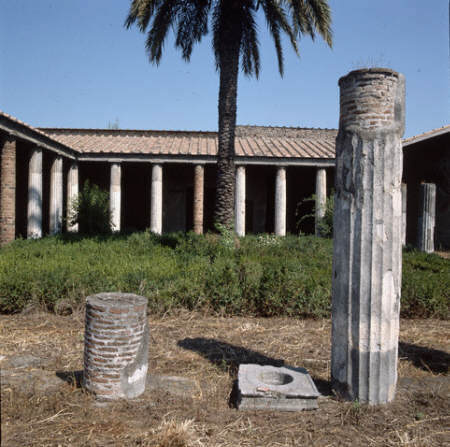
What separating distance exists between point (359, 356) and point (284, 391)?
2.19ft

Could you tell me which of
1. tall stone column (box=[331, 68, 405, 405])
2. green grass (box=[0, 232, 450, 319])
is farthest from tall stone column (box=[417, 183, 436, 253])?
tall stone column (box=[331, 68, 405, 405])

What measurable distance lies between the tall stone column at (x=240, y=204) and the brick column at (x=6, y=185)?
6.42m

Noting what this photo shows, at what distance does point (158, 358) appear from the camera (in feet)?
14.5

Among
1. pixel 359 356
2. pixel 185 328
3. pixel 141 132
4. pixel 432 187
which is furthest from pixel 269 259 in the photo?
pixel 141 132

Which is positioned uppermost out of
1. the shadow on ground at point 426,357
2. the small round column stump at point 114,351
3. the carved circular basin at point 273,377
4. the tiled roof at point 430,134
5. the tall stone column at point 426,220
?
the tiled roof at point 430,134

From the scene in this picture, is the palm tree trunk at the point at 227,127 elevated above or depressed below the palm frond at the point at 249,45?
below

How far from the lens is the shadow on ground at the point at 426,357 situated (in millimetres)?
4332

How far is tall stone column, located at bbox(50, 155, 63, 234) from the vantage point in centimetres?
1202

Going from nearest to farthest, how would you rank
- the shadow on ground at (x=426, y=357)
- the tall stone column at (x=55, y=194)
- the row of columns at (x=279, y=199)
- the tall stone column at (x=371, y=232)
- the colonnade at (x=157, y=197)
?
the tall stone column at (x=371, y=232)
the shadow on ground at (x=426, y=357)
the tall stone column at (x=55, y=194)
the colonnade at (x=157, y=197)
the row of columns at (x=279, y=199)

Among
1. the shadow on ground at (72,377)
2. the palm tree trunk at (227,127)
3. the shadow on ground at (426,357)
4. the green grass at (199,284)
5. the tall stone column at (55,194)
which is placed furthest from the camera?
the tall stone column at (55,194)

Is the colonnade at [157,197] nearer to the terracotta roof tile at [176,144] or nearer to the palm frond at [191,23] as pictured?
the terracotta roof tile at [176,144]

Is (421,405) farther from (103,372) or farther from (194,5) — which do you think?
(194,5)

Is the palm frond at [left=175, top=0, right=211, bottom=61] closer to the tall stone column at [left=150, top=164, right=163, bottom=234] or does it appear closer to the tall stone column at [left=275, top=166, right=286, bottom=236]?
the tall stone column at [left=150, top=164, right=163, bottom=234]

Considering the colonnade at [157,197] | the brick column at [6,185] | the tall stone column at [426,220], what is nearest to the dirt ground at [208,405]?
the brick column at [6,185]
